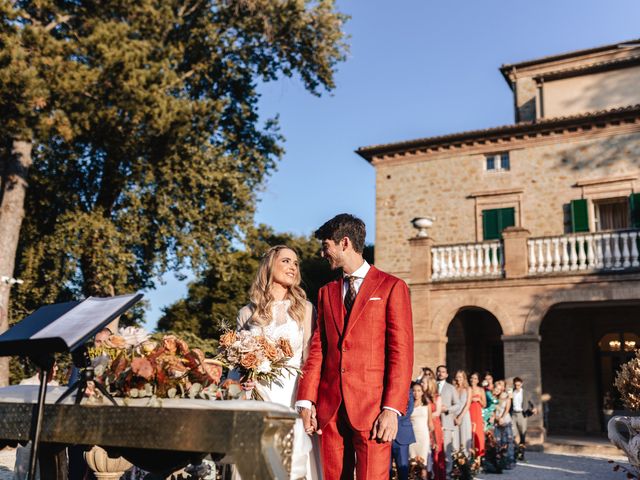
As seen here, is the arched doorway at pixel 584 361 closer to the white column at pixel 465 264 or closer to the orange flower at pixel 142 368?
the white column at pixel 465 264

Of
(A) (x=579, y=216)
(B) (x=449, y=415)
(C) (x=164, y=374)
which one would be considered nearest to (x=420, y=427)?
(B) (x=449, y=415)

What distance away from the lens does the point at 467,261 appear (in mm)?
18109

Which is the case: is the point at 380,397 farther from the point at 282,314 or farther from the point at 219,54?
the point at 219,54

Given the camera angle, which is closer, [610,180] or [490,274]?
[490,274]

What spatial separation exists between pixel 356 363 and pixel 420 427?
5.97 m

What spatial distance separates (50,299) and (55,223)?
84.6 inches

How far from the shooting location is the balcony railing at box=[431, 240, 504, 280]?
17766 mm

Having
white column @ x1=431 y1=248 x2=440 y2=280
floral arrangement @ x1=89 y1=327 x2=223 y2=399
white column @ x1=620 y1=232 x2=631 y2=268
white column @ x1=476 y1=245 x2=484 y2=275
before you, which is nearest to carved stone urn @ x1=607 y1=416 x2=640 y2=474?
floral arrangement @ x1=89 y1=327 x2=223 y2=399

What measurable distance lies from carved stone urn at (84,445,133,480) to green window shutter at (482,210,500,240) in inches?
719

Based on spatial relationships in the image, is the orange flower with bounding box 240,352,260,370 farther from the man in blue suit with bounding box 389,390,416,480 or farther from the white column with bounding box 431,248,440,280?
the white column with bounding box 431,248,440,280

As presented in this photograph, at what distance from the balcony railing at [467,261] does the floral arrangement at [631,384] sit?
10800mm

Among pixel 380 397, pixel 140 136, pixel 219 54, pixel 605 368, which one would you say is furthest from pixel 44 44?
pixel 605 368

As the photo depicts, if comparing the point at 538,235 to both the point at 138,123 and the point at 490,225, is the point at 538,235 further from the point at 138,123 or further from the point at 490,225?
the point at 138,123

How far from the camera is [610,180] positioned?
2003 centimetres
